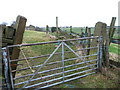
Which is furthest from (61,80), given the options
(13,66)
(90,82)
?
(13,66)

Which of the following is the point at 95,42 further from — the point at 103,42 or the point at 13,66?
the point at 13,66

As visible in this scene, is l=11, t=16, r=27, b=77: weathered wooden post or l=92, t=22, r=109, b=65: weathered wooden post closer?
l=11, t=16, r=27, b=77: weathered wooden post

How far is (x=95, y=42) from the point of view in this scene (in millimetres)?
4906

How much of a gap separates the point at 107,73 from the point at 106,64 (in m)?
0.57

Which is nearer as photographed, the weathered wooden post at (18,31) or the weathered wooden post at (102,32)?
the weathered wooden post at (18,31)

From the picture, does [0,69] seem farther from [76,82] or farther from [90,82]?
[90,82]

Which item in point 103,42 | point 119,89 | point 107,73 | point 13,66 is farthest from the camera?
point 103,42

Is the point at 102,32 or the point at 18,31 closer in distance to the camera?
the point at 18,31

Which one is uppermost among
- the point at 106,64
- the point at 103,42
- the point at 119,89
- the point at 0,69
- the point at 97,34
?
the point at 97,34

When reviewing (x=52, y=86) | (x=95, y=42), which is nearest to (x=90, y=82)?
(x=52, y=86)

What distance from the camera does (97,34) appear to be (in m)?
4.96

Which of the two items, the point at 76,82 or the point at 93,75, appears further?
the point at 93,75

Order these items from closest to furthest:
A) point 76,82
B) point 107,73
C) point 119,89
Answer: point 119,89
point 76,82
point 107,73

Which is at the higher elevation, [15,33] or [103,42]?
[15,33]
